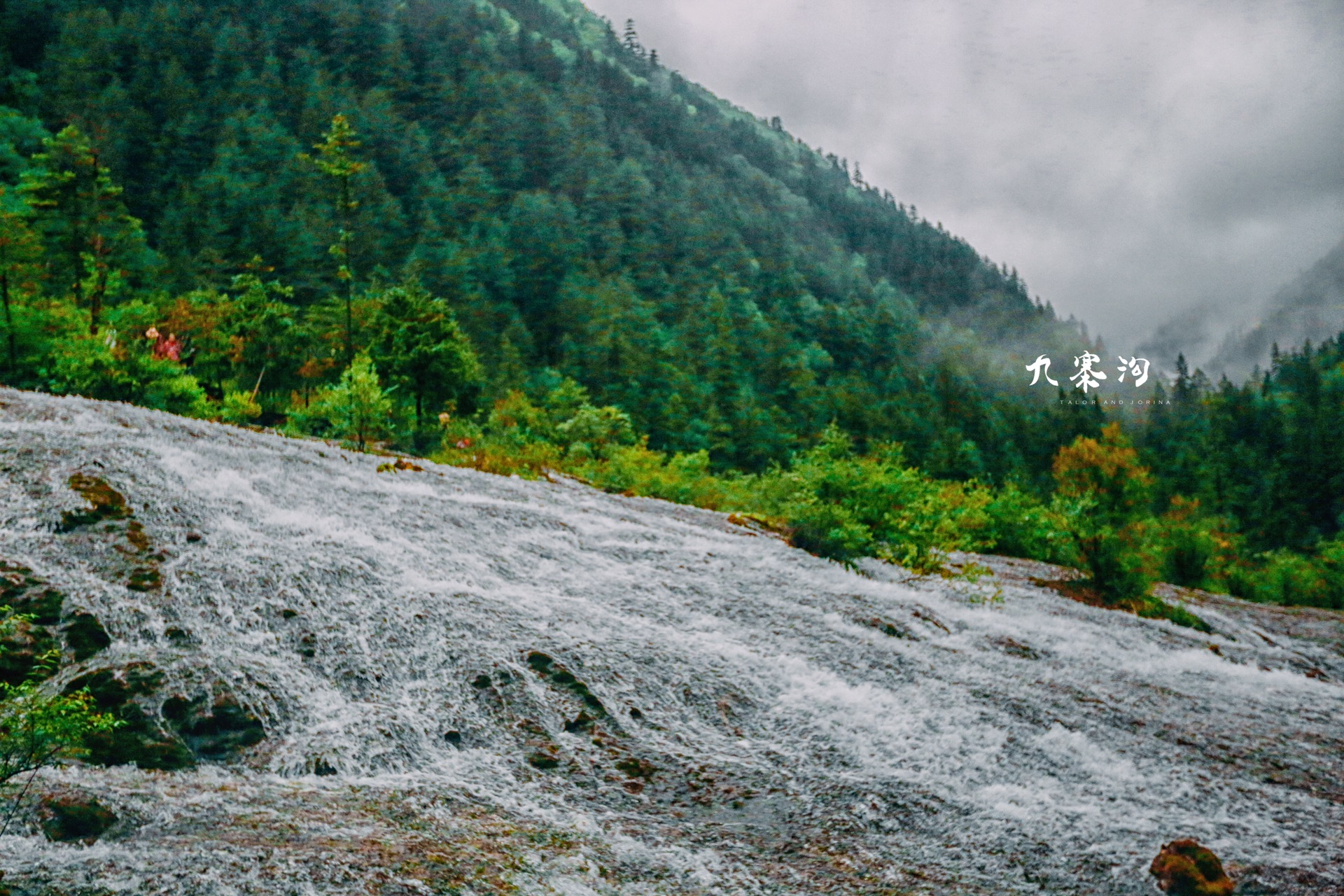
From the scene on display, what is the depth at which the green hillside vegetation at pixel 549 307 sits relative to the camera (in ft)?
66.9

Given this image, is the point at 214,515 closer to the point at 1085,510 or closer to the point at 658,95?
the point at 1085,510

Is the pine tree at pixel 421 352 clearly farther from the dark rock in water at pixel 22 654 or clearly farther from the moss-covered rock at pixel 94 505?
the dark rock in water at pixel 22 654

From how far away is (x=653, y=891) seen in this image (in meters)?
5.03

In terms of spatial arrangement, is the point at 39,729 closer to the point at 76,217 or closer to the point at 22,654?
the point at 22,654

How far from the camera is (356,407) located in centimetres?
1948

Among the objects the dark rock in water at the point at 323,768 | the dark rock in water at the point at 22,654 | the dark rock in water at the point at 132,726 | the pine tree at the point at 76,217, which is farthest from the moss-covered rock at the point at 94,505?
the pine tree at the point at 76,217

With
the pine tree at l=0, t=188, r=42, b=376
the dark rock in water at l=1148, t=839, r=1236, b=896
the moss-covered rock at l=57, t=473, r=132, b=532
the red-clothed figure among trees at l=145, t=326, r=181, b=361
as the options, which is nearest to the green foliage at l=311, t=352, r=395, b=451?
the pine tree at l=0, t=188, r=42, b=376

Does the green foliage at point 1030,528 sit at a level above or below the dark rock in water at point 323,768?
above

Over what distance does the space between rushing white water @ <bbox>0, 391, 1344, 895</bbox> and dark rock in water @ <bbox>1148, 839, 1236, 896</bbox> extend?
0.17 m

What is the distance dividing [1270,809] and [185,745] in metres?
8.55

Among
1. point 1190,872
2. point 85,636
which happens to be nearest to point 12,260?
point 85,636

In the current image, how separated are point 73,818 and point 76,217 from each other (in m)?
40.7

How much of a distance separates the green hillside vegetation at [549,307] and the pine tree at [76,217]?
0.65 feet

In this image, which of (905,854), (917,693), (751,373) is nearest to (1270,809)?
(917,693)
